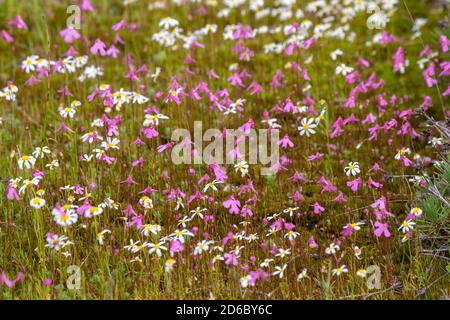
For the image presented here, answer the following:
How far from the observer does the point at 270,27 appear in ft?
29.0

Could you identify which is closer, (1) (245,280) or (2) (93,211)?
(1) (245,280)

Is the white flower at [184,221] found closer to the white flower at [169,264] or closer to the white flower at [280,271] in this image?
the white flower at [169,264]

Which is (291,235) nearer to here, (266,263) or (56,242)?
(266,263)

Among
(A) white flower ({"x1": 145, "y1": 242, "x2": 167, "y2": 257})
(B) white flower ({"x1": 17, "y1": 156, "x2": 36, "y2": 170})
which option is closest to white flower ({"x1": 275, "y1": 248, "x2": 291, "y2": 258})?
(A) white flower ({"x1": 145, "y1": 242, "x2": 167, "y2": 257})

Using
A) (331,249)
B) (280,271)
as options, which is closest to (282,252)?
(280,271)

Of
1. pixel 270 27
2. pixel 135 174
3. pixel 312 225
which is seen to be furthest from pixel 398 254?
pixel 270 27

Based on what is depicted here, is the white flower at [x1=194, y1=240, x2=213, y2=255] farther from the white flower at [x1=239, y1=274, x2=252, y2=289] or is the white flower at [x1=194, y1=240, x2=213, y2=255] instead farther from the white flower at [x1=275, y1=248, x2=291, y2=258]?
the white flower at [x1=275, y1=248, x2=291, y2=258]
